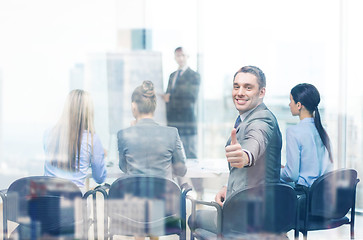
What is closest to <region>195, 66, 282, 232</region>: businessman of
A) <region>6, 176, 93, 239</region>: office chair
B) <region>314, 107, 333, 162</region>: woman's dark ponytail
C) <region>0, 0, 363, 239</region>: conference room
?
<region>0, 0, 363, 239</region>: conference room

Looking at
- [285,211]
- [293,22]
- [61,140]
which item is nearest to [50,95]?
[61,140]

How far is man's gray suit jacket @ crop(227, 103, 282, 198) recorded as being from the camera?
163cm

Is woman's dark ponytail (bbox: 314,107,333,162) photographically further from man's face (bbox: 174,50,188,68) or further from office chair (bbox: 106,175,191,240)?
man's face (bbox: 174,50,188,68)

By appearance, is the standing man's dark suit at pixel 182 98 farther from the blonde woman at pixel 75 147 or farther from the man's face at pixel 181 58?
the blonde woman at pixel 75 147

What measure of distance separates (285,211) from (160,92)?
79.7 inches

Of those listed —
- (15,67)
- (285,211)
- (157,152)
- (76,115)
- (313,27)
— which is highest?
(313,27)

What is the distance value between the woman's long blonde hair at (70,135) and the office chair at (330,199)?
1.27 metres

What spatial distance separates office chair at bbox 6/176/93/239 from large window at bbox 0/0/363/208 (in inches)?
Result: 23.5

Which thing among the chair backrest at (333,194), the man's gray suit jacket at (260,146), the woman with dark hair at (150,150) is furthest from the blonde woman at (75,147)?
the chair backrest at (333,194)

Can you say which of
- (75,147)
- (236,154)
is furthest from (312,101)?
(75,147)

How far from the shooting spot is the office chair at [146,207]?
1809mm

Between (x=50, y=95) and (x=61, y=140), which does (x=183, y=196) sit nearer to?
(x=61, y=140)

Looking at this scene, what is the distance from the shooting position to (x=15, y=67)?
2.85 m

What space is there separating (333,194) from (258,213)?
0.55 metres
